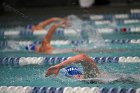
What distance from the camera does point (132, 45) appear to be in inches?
230

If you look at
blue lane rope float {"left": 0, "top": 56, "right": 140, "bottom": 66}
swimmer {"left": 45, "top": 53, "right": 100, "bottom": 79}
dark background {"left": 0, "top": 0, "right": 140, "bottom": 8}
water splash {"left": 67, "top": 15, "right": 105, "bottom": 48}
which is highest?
swimmer {"left": 45, "top": 53, "right": 100, "bottom": 79}

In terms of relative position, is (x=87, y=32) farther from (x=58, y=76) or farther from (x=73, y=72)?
(x=73, y=72)

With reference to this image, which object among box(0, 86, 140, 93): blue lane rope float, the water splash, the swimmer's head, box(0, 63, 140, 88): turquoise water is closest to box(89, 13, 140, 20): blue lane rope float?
the water splash

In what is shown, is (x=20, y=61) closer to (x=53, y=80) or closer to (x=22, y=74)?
(x=22, y=74)

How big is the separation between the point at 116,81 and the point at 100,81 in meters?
0.16

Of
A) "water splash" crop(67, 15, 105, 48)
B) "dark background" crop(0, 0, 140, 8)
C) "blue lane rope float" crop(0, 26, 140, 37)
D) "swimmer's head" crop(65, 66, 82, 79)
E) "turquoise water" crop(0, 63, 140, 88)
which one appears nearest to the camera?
"turquoise water" crop(0, 63, 140, 88)

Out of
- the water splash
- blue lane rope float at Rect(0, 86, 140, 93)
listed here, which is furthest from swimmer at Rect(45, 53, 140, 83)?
the water splash

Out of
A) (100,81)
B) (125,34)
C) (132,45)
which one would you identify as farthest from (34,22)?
(100,81)

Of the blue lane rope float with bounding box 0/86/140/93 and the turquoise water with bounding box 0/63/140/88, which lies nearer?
the blue lane rope float with bounding box 0/86/140/93

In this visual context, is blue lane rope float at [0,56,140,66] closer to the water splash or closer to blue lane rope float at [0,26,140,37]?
the water splash

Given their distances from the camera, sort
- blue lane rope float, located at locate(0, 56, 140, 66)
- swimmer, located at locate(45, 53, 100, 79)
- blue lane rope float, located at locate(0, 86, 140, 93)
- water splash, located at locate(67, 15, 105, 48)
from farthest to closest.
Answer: water splash, located at locate(67, 15, 105, 48) → blue lane rope float, located at locate(0, 56, 140, 66) → swimmer, located at locate(45, 53, 100, 79) → blue lane rope float, located at locate(0, 86, 140, 93)

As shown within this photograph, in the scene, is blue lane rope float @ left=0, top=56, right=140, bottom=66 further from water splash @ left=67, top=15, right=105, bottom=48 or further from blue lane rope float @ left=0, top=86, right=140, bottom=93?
blue lane rope float @ left=0, top=86, right=140, bottom=93

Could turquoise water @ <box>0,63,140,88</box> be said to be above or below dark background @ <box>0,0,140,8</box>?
above

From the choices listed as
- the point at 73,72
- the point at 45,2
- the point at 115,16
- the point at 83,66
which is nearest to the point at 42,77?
the point at 73,72
